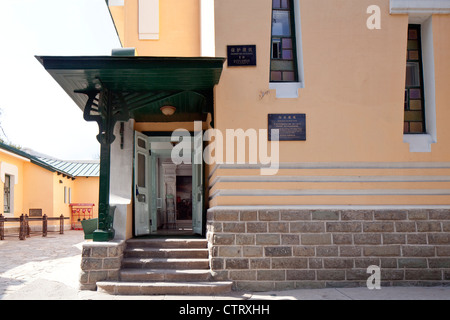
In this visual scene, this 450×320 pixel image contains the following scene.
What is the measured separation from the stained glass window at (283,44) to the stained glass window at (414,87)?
2.01m

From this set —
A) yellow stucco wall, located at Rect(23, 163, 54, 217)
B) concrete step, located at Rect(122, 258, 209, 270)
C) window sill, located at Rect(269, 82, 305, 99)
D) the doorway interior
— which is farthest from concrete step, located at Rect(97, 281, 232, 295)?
yellow stucco wall, located at Rect(23, 163, 54, 217)

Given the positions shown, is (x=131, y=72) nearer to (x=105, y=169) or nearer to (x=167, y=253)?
(x=105, y=169)

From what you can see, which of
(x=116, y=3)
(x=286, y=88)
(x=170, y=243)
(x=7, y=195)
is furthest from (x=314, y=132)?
(x=7, y=195)

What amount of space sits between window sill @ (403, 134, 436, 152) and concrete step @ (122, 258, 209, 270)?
3901 mm

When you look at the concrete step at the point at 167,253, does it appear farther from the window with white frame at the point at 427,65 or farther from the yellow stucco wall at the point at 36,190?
the yellow stucco wall at the point at 36,190

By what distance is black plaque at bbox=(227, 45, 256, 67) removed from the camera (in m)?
5.86

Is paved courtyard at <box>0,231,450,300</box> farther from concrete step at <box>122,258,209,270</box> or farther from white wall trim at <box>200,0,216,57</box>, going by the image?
white wall trim at <box>200,0,216,57</box>

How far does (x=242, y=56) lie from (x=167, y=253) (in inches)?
143

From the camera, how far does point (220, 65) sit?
5324mm

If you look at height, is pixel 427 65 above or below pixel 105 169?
above

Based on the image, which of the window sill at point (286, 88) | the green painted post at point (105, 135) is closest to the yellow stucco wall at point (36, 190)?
the green painted post at point (105, 135)

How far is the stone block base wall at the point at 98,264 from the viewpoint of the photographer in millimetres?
5582

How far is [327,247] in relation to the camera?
18.4 feet

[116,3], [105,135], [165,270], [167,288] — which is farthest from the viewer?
[116,3]
